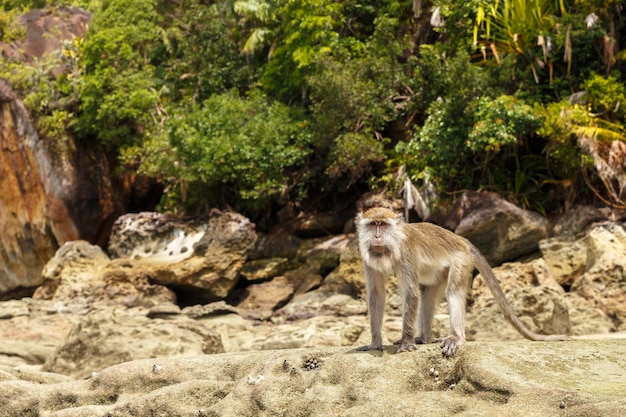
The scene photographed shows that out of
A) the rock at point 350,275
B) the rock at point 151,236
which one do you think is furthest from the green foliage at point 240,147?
the rock at point 350,275

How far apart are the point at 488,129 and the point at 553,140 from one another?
1.56 meters

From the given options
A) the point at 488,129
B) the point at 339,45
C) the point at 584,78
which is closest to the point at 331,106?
the point at 339,45

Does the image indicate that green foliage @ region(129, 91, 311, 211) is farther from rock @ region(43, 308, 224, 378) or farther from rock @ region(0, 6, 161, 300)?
rock @ region(43, 308, 224, 378)

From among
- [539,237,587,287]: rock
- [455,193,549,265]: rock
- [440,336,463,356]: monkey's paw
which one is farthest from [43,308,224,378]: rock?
[539,237,587,287]: rock

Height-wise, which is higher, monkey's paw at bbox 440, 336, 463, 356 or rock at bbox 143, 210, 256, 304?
monkey's paw at bbox 440, 336, 463, 356

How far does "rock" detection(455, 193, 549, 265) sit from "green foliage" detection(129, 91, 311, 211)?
619 cm

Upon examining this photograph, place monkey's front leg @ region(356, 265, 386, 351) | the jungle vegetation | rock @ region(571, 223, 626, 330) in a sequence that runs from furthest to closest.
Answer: the jungle vegetation → rock @ region(571, 223, 626, 330) → monkey's front leg @ region(356, 265, 386, 351)

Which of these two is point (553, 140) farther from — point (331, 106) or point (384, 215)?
point (384, 215)

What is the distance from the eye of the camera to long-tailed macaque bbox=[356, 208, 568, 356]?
7.63 m

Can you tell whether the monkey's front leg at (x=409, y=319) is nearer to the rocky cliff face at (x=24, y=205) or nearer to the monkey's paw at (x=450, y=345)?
the monkey's paw at (x=450, y=345)

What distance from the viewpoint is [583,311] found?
625 inches

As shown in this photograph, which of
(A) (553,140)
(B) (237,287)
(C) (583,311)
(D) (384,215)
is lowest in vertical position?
(B) (237,287)

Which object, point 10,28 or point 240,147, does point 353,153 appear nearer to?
point 240,147

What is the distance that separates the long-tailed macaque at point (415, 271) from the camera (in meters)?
7.63
